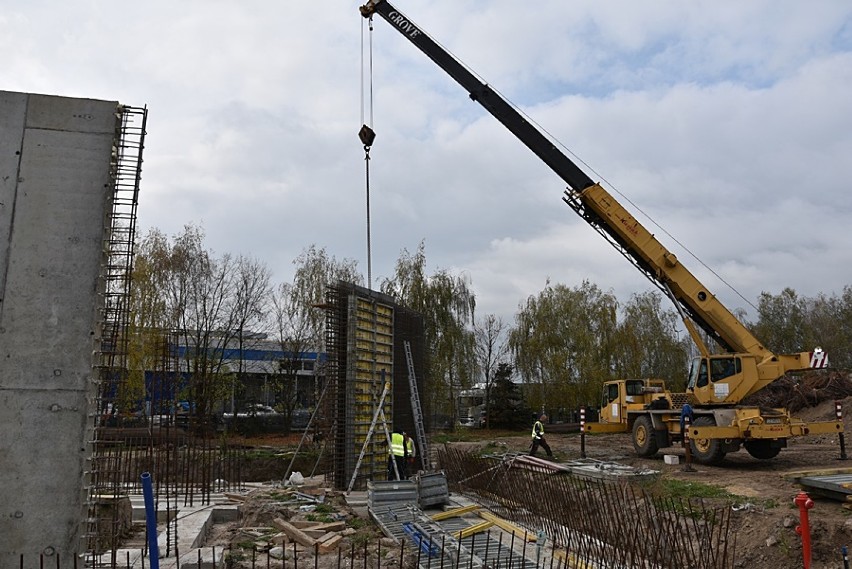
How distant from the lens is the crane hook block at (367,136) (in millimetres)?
12688

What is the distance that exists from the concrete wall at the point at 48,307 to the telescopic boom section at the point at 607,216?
38.4ft

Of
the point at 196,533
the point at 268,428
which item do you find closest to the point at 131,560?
the point at 196,533

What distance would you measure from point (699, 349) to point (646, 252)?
2765mm

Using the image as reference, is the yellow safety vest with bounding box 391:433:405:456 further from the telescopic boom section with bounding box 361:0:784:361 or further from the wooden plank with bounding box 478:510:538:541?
the telescopic boom section with bounding box 361:0:784:361

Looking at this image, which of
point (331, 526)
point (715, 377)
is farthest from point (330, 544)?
point (715, 377)

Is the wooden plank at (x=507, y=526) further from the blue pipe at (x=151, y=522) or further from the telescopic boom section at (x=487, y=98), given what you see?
the telescopic boom section at (x=487, y=98)

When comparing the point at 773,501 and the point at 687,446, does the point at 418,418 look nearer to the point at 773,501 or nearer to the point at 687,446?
the point at 687,446

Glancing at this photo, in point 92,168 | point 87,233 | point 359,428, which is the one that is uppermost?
point 92,168

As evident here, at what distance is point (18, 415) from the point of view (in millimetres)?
4836

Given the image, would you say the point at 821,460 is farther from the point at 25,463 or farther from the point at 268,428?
the point at 268,428

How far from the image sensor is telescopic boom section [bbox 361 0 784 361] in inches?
588

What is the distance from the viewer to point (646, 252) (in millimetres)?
15047

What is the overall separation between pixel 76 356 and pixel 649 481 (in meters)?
10.5

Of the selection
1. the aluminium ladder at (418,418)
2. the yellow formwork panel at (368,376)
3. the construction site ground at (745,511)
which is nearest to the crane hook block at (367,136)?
the yellow formwork panel at (368,376)
